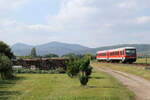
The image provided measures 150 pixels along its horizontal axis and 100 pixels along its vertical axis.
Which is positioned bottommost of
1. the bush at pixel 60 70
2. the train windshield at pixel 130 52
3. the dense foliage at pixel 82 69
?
the bush at pixel 60 70

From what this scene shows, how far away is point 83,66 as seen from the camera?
73.4 ft

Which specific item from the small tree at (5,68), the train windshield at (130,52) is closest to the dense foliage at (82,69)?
the small tree at (5,68)

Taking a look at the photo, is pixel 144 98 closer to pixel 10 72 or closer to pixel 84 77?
pixel 84 77

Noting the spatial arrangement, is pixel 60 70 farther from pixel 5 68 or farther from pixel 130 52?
pixel 130 52

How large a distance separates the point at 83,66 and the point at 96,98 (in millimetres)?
7671

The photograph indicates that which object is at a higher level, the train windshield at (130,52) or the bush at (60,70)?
the train windshield at (130,52)

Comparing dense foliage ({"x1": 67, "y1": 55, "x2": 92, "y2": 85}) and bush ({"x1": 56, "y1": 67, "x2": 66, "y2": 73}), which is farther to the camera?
bush ({"x1": 56, "y1": 67, "x2": 66, "y2": 73})

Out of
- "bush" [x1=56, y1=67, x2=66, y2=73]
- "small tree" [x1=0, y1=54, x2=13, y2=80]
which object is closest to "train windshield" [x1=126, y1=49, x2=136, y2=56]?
"bush" [x1=56, y1=67, x2=66, y2=73]

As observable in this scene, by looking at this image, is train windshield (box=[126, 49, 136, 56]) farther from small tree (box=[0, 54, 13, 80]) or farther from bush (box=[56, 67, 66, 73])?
small tree (box=[0, 54, 13, 80])

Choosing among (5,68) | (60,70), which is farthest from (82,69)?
(60,70)

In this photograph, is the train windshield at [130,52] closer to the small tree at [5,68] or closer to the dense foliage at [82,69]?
the dense foliage at [82,69]

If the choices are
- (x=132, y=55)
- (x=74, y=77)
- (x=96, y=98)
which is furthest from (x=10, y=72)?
(x=132, y=55)

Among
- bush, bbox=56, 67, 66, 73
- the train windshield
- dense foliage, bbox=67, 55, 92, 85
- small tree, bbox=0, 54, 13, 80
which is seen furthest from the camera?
the train windshield

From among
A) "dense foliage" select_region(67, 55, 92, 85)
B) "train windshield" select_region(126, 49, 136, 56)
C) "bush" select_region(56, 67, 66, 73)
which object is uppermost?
"train windshield" select_region(126, 49, 136, 56)
